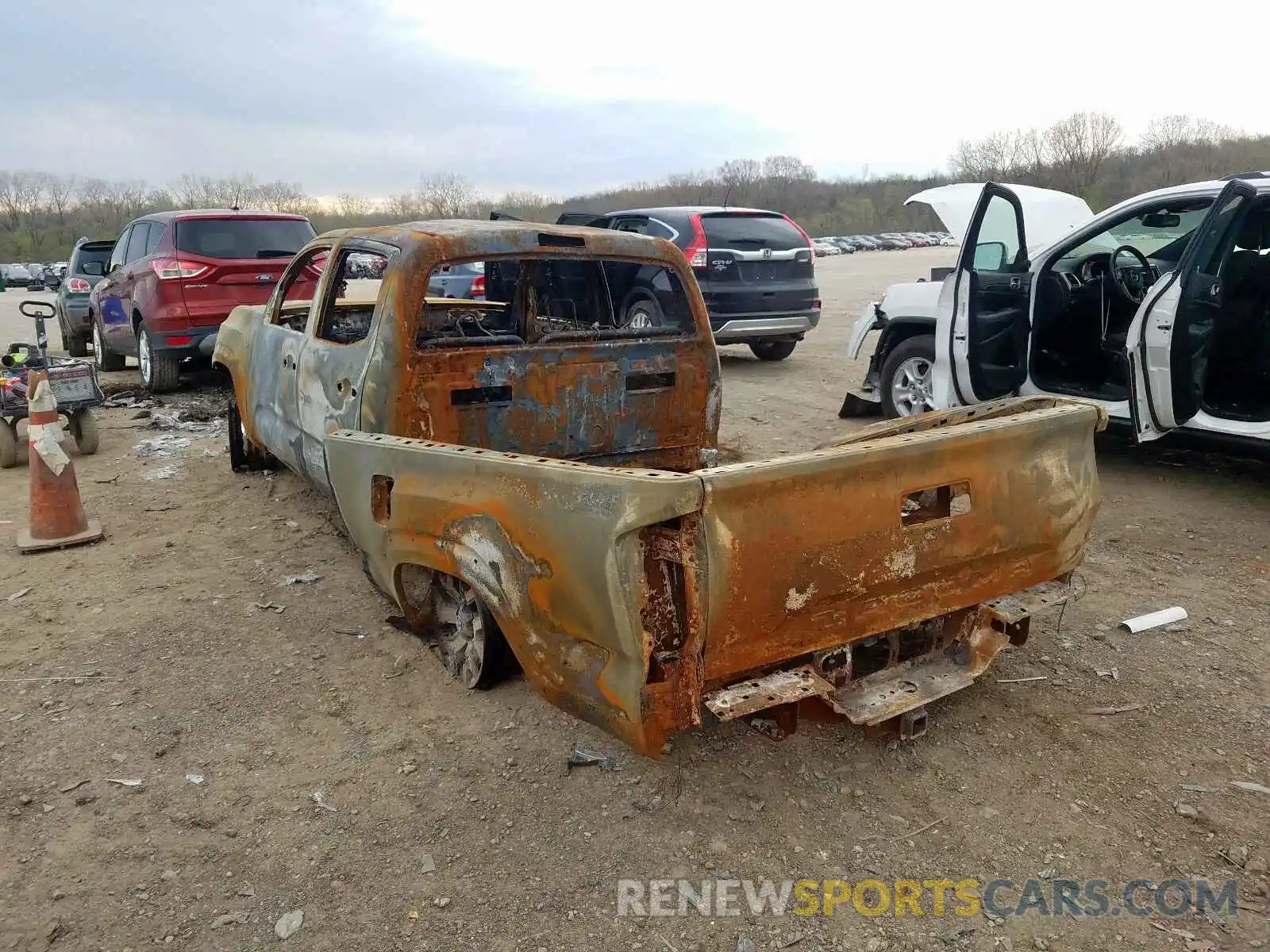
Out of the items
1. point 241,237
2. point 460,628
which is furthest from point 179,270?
point 460,628

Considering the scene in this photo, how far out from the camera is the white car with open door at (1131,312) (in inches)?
201

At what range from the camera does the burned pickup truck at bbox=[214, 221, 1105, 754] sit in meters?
2.39

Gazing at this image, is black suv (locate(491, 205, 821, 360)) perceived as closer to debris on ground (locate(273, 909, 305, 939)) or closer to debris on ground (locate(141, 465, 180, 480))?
debris on ground (locate(141, 465, 180, 480))

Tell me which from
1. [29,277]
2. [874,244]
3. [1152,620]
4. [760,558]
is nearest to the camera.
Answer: [760,558]

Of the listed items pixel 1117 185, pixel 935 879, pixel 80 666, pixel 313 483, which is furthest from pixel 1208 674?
pixel 1117 185

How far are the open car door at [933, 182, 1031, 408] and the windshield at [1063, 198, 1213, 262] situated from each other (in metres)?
0.39

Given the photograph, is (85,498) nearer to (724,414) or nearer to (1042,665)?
(724,414)

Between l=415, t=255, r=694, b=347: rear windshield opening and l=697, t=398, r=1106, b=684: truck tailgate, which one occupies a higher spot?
l=415, t=255, r=694, b=347: rear windshield opening

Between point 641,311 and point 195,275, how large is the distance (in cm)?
408

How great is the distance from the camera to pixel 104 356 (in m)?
10.4

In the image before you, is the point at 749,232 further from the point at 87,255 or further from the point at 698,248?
the point at 87,255

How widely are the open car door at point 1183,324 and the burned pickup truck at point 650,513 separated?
2.42m

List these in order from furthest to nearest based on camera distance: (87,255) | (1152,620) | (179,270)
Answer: (87,255) → (179,270) → (1152,620)

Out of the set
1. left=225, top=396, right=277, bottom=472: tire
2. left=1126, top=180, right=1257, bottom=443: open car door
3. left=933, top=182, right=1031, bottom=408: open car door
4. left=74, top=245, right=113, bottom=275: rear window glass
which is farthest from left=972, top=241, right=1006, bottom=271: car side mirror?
left=74, top=245, right=113, bottom=275: rear window glass
